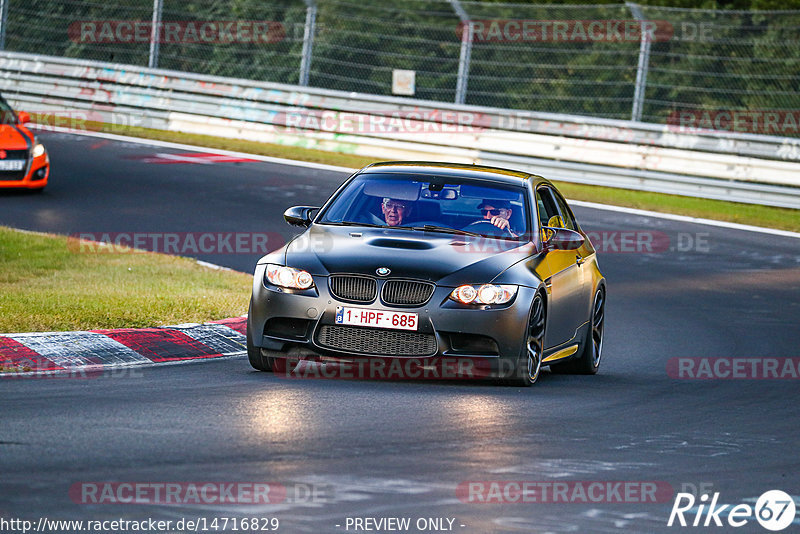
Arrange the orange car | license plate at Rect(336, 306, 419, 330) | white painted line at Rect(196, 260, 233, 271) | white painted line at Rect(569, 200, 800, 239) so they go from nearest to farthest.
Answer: license plate at Rect(336, 306, 419, 330)
white painted line at Rect(196, 260, 233, 271)
the orange car
white painted line at Rect(569, 200, 800, 239)

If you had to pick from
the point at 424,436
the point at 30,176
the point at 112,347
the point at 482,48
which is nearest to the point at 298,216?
the point at 112,347

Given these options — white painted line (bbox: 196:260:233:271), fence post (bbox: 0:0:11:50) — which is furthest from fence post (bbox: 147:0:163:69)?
white painted line (bbox: 196:260:233:271)

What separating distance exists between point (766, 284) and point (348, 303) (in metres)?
8.35

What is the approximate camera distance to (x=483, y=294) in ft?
31.0

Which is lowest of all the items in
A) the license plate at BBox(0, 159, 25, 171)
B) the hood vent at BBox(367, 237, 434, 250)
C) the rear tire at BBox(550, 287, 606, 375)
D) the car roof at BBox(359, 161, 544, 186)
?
the rear tire at BBox(550, 287, 606, 375)

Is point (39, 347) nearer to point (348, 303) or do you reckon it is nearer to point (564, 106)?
point (348, 303)

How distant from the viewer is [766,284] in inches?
650

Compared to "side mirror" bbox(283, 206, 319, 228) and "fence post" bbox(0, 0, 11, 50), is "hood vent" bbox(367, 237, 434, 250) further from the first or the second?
"fence post" bbox(0, 0, 11, 50)

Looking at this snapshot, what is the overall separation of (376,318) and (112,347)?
2.25 metres

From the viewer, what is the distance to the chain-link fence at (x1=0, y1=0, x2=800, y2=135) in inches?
893

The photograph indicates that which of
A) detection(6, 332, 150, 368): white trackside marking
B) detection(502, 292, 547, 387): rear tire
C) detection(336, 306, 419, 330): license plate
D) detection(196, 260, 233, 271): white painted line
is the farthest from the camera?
detection(196, 260, 233, 271): white painted line

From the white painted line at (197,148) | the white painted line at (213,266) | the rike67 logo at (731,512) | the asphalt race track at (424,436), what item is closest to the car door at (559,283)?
the asphalt race track at (424,436)

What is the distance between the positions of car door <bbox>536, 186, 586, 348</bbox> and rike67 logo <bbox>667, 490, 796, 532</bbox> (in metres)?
3.49

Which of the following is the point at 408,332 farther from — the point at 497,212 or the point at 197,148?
the point at 197,148
